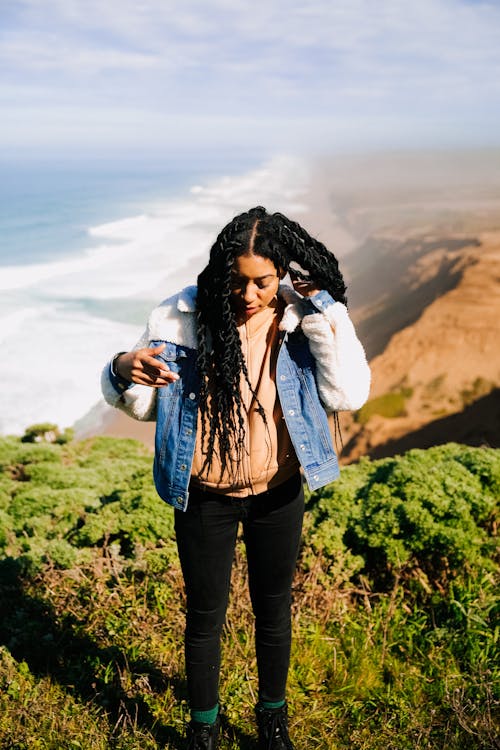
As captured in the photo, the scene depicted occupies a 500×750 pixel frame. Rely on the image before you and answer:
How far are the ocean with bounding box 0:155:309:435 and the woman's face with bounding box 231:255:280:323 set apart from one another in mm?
12350

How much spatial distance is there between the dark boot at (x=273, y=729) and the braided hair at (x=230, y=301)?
1.12m

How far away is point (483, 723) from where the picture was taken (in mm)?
2543

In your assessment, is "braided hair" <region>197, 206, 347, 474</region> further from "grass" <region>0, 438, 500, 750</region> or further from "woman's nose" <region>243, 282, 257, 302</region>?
"grass" <region>0, 438, 500, 750</region>

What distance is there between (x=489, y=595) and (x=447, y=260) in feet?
59.0

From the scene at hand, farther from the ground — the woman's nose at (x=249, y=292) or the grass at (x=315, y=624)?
the woman's nose at (x=249, y=292)

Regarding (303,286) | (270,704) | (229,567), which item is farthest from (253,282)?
(270,704)

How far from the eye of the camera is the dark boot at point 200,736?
258cm

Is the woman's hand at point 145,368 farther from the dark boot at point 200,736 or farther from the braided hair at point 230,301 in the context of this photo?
the dark boot at point 200,736

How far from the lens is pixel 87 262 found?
30.0 meters

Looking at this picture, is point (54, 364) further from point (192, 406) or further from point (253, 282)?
point (253, 282)

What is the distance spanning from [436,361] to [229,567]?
1167 centimetres

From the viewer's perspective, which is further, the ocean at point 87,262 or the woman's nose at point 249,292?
the ocean at point 87,262

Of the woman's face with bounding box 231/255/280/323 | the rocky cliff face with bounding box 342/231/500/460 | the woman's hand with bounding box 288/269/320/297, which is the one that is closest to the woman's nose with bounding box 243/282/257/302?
the woman's face with bounding box 231/255/280/323

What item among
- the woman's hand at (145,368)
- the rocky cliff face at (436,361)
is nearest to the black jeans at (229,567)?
the woman's hand at (145,368)
